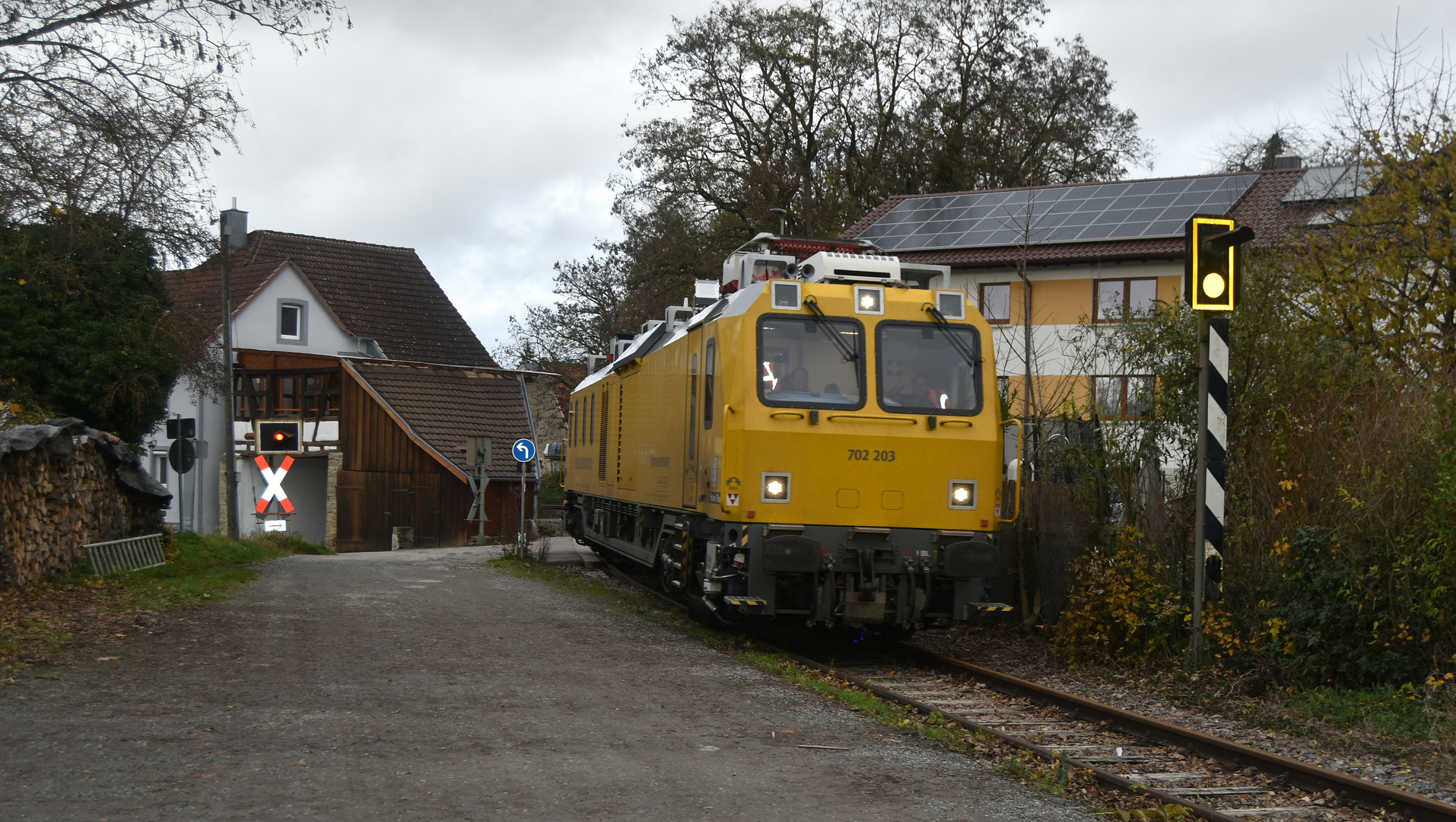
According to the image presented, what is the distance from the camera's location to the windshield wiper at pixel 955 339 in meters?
11.3

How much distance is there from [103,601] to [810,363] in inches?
311

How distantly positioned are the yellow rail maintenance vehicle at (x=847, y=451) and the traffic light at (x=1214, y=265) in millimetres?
2083

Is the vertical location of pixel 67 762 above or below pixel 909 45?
below

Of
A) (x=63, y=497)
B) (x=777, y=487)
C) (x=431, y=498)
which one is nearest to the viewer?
(x=777, y=487)

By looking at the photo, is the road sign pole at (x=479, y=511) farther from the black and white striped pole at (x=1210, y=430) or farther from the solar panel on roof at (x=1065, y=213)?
the black and white striped pole at (x=1210, y=430)

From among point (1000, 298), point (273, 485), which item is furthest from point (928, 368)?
point (273, 485)

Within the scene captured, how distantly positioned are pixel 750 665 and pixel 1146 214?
908 inches

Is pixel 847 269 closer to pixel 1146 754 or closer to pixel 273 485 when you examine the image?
pixel 1146 754

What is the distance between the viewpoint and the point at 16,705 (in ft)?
26.0

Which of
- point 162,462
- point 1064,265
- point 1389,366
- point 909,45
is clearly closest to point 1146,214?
point 1064,265

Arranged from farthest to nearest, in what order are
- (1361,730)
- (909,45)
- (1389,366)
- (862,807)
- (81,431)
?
(909,45)
(81,431)
(1389,366)
(1361,730)
(862,807)

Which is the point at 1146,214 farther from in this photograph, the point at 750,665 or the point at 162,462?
the point at 162,462

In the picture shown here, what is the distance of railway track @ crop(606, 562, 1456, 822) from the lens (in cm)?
637

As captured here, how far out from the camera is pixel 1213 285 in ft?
32.0
